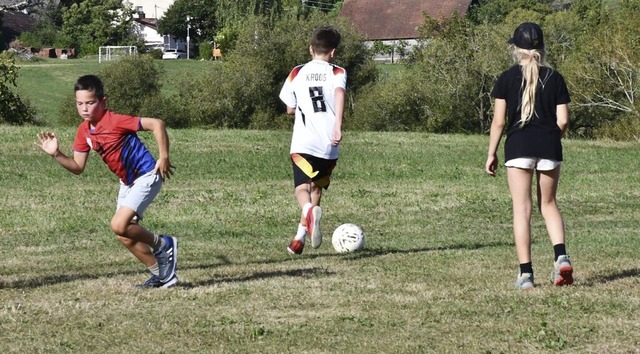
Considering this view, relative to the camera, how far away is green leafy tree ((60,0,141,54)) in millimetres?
109125

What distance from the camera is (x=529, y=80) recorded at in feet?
26.4

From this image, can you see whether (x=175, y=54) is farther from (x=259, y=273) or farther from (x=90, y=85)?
(x=90, y=85)

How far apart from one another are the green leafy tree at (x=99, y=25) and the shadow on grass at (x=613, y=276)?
334ft

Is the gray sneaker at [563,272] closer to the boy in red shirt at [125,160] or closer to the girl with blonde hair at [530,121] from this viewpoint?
the girl with blonde hair at [530,121]

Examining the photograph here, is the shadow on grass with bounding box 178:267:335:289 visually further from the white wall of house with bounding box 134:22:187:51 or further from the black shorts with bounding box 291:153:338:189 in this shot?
the white wall of house with bounding box 134:22:187:51

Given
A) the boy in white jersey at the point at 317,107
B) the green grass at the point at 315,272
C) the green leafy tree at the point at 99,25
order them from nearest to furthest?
the green grass at the point at 315,272, the boy in white jersey at the point at 317,107, the green leafy tree at the point at 99,25

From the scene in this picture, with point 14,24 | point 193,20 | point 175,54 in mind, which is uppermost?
point 193,20

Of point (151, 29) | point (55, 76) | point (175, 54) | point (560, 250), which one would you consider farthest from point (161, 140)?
point (151, 29)

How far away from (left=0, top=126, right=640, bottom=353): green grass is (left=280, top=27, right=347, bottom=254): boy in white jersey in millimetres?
941

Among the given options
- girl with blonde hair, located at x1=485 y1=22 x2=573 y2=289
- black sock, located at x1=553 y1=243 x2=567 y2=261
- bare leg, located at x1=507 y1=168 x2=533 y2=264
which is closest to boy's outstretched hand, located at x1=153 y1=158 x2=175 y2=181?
girl with blonde hair, located at x1=485 y1=22 x2=573 y2=289

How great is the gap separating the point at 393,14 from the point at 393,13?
18.5 inches

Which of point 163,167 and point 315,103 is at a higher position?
point 315,103

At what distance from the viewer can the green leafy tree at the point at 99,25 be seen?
10912cm

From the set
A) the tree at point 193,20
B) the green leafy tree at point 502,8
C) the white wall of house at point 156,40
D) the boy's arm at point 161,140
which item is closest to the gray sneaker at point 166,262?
the boy's arm at point 161,140
